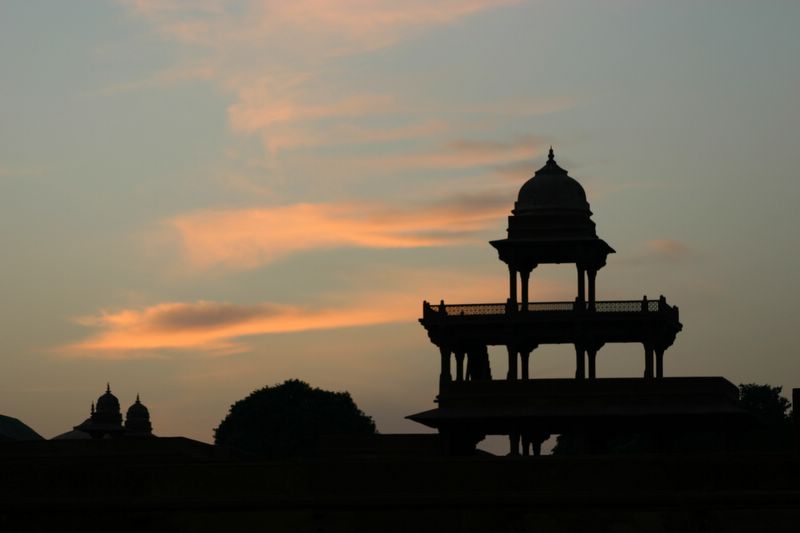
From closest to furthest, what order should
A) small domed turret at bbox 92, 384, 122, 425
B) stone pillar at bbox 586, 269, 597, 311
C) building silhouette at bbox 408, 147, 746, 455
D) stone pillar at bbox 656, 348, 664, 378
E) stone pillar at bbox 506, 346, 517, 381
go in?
building silhouette at bbox 408, 147, 746, 455 < stone pillar at bbox 506, 346, 517, 381 < stone pillar at bbox 656, 348, 664, 378 < stone pillar at bbox 586, 269, 597, 311 < small domed turret at bbox 92, 384, 122, 425

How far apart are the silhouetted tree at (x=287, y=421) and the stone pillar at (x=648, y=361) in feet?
233

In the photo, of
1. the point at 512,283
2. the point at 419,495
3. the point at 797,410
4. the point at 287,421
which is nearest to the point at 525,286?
the point at 512,283

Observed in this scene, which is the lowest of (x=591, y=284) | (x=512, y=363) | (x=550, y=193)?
(x=512, y=363)

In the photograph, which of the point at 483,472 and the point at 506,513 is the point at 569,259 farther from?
the point at 506,513

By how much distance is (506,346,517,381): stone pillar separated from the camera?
2697 inches

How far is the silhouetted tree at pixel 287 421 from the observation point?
13925 cm

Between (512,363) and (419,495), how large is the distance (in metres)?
42.4

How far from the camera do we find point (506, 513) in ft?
93.8

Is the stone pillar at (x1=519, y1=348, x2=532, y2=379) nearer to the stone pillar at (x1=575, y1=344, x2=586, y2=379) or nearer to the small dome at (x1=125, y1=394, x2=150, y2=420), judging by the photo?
the stone pillar at (x1=575, y1=344, x2=586, y2=379)

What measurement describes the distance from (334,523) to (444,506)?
3.29 metres

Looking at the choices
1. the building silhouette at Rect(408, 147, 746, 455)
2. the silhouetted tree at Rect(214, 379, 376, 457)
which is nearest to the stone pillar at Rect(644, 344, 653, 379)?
the building silhouette at Rect(408, 147, 746, 455)

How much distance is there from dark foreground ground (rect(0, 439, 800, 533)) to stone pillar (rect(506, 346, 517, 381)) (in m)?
33.0

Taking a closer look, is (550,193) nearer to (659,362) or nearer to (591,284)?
(591,284)

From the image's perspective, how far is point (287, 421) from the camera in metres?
141
